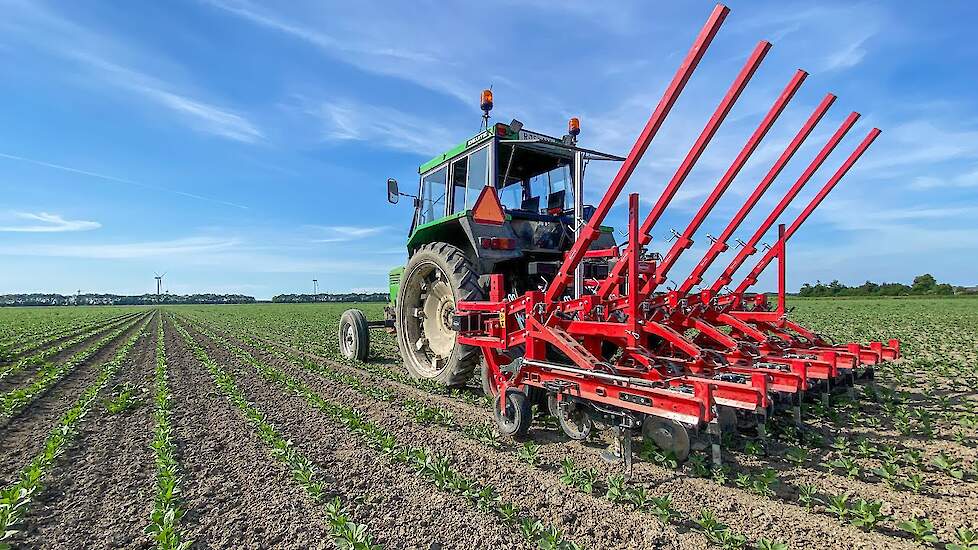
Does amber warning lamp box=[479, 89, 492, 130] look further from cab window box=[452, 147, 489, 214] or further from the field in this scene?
the field

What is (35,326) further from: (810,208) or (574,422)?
(810,208)

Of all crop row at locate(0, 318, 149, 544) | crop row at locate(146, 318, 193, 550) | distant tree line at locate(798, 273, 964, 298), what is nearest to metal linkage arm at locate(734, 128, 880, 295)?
crop row at locate(146, 318, 193, 550)

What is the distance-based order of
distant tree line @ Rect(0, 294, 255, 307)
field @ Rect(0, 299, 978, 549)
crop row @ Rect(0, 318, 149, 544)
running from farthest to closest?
distant tree line @ Rect(0, 294, 255, 307) < crop row @ Rect(0, 318, 149, 544) < field @ Rect(0, 299, 978, 549)

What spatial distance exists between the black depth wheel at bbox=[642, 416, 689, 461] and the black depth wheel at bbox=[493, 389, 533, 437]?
3.52 ft

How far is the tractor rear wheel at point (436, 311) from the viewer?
18.6 ft

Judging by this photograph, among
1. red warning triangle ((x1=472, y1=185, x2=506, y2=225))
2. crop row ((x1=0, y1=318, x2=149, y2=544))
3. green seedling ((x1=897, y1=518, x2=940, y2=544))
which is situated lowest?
crop row ((x1=0, y1=318, x2=149, y2=544))

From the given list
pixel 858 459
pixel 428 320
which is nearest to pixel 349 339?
pixel 428 320

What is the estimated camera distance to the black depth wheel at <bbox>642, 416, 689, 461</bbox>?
3.32 metres

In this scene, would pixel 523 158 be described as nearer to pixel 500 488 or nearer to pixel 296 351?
pixel 500 488

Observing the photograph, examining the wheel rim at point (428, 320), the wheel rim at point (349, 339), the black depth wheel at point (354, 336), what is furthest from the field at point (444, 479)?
the wheel rim at point (349, 339)

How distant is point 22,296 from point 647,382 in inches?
5361

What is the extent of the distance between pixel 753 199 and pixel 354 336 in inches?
282

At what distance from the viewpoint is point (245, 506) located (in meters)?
3.26

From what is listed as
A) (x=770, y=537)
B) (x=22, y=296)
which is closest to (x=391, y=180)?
(x=770, y=537)
